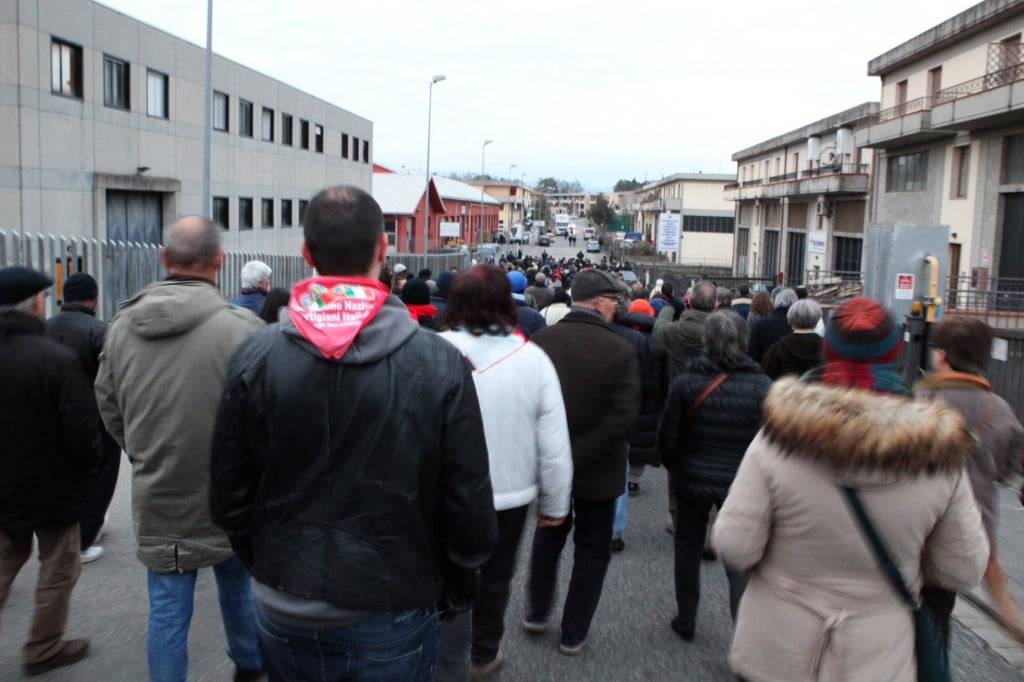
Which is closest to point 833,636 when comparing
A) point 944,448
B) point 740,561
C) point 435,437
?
point 740,561

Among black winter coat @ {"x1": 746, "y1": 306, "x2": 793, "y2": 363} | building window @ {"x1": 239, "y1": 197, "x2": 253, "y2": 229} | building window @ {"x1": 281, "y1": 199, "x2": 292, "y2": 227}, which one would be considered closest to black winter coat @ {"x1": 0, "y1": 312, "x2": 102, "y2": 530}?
black winter coat @ {"x1": 746, "y1": 306, "x2": 793, "y2": 363}

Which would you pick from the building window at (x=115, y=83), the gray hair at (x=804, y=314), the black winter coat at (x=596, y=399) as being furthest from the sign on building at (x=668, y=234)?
the black winter coat at (x=596, y=399)

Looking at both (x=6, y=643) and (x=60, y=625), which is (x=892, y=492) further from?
(x=6, y=643)

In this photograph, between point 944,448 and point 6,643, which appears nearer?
point 944,448

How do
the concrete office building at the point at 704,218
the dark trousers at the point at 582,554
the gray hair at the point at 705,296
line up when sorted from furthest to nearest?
the concrete office building at the point at 704,218 → the gray hair at the point at 705,296 → the dark trousers at the point at 582,554

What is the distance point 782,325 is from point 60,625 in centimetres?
601

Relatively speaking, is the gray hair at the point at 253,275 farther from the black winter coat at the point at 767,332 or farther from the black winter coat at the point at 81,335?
the black winter coat at the point at 767,332

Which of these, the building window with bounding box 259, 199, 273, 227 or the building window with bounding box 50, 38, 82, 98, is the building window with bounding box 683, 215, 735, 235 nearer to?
the building window with bounding box 259, 199, 273, 227

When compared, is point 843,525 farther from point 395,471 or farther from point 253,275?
point 253,275

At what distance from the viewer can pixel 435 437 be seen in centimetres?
218

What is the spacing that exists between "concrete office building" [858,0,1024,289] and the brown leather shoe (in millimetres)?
21628

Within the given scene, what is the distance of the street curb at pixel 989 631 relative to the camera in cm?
479

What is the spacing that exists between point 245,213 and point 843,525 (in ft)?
111

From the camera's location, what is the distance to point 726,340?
14.9 ft
